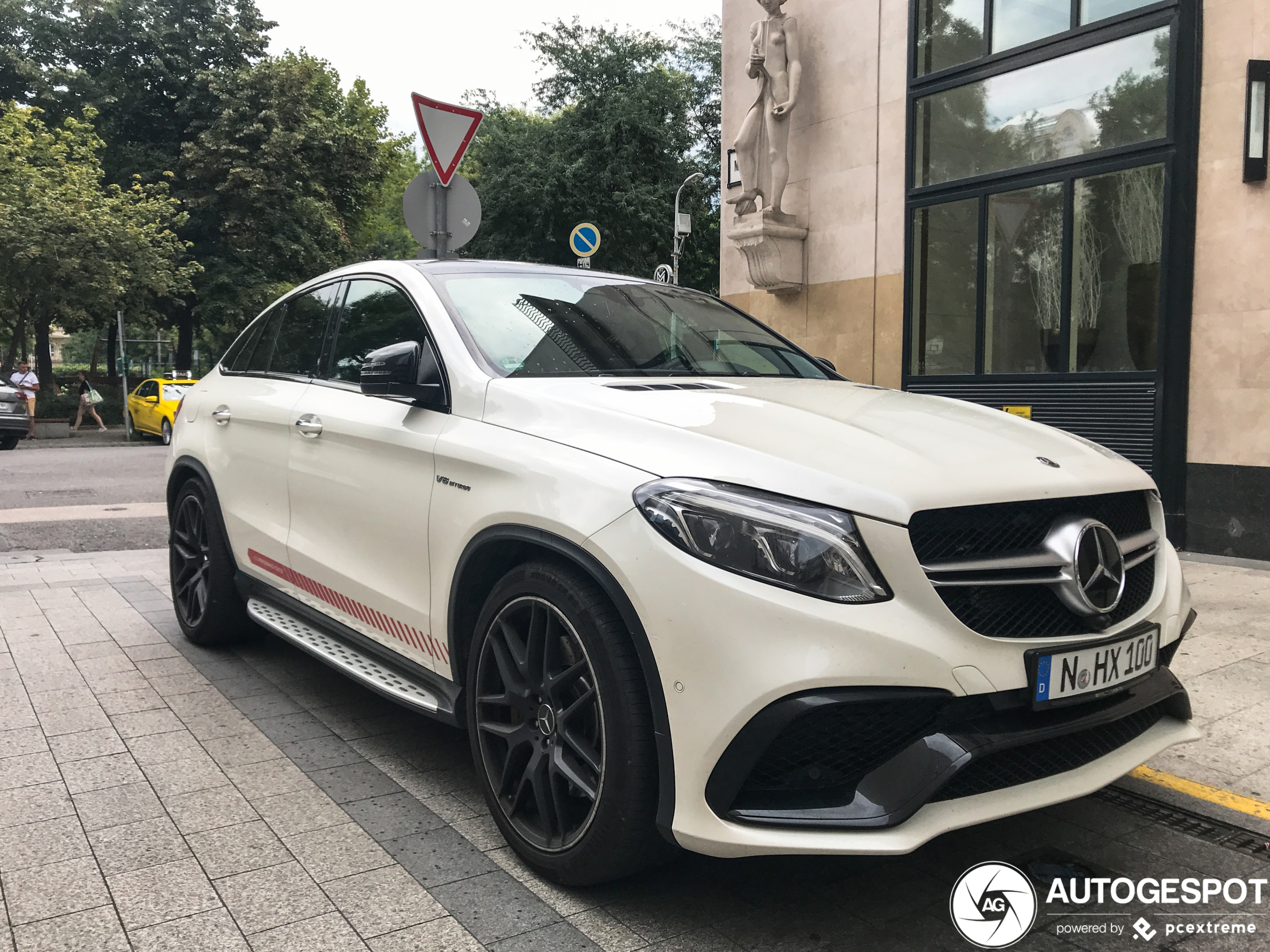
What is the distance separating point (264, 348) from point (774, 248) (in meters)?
8.09

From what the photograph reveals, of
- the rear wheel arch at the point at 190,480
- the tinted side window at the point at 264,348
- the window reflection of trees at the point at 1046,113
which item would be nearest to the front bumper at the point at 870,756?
the rear wheel arch at the point at 190,480

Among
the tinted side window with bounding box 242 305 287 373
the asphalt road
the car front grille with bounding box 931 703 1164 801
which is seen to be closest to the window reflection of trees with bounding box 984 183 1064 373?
the tinted side window with bounding box 242 305 287 373

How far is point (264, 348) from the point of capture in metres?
4.91

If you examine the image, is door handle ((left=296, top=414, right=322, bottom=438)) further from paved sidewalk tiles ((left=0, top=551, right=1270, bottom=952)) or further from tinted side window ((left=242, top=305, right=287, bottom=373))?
paved sidewalk tiles ((left=0, top=551, right=1270, bottom=952))

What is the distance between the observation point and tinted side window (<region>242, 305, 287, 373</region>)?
15.8ft

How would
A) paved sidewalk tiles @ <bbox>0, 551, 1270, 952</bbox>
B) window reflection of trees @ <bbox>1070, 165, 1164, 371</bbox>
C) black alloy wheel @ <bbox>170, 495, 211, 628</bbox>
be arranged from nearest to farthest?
paved sidewalk tiles @ <bbox>0, 551, 1270, 952</bbox>
black alloy wheel @ <bbox>170, 495, 211, 628</bbox>
window reflection of trees @ <bbox>1070, 165, 1164, 371</bbox>

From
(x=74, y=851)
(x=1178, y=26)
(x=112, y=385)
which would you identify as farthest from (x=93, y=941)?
(x=112, y=385)

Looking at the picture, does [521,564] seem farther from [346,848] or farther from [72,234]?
[72,234]

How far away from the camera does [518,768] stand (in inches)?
112

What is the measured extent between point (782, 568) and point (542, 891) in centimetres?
112

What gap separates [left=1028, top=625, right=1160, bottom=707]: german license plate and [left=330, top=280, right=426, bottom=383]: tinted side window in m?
2.19

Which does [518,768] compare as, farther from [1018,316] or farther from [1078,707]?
[1018,316]

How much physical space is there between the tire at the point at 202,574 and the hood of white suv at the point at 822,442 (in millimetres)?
2324

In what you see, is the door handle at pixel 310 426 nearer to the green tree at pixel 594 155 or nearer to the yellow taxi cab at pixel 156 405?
the yellow taxi cab at pixel 156 405
